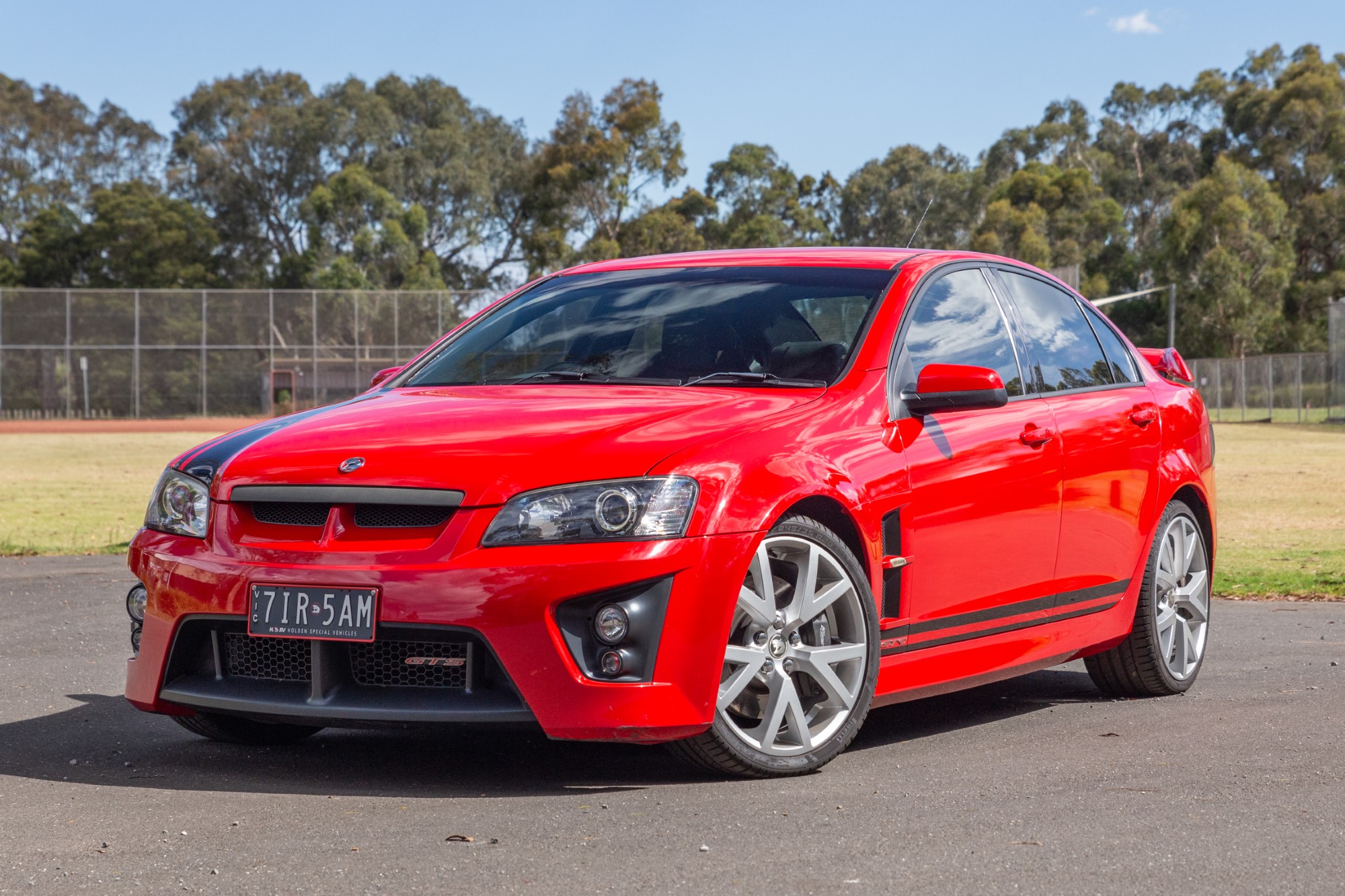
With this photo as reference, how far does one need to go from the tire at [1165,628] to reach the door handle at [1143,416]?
0.35m

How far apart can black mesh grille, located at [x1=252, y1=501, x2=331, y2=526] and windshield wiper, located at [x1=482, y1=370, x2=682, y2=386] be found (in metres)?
1.01

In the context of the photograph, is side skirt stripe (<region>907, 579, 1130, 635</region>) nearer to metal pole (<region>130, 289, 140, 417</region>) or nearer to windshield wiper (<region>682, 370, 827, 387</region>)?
windshield wiper (<region>682, 370, 827, 387</region>)

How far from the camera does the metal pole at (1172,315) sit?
62875 millimetres

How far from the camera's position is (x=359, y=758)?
4.92m

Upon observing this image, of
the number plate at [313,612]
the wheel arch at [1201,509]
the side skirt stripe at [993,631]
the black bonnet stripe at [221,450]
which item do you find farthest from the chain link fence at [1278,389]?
the number plate at [313,612]

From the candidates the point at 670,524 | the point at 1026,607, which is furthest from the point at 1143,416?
the point at 670,524

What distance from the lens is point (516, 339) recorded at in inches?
221

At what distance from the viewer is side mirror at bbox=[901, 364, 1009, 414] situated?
488 centimetres

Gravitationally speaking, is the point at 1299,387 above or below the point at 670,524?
above

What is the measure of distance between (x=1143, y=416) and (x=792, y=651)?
2.29 metres

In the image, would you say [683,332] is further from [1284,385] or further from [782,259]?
[1284,385]

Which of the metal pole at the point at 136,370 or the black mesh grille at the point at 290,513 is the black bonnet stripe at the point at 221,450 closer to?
the black mesh grille at the point at 290,513

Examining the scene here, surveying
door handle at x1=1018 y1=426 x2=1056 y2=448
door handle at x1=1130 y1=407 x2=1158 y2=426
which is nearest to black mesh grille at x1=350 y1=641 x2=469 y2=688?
door handle at x1=1018 y1=426 x2=1056 y2=448

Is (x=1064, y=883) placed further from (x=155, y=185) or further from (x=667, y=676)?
(x=155, y=185)
